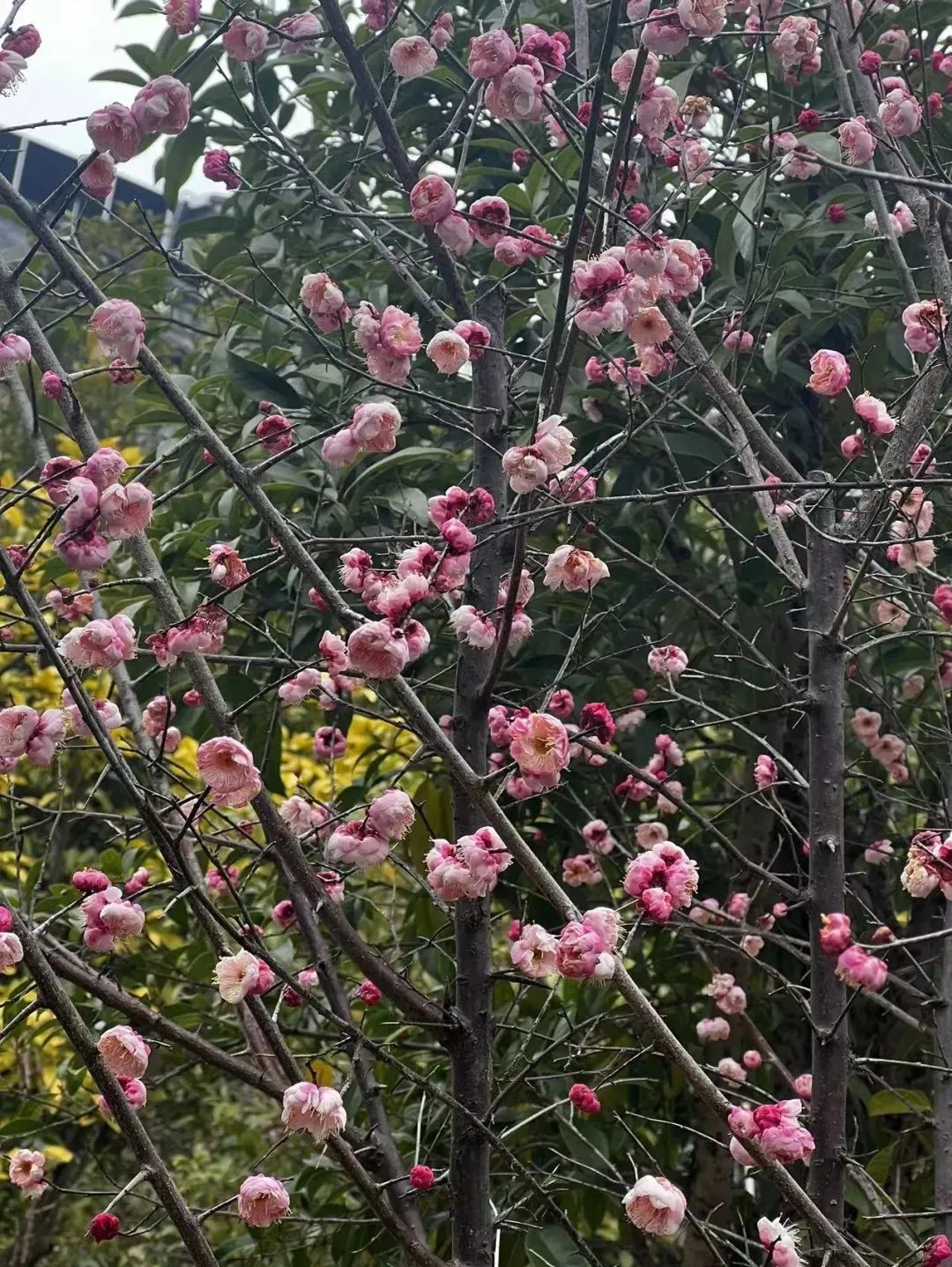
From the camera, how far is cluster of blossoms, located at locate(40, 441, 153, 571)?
103 centimetres

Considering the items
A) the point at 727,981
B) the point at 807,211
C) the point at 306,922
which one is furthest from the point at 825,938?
the point at 807,211

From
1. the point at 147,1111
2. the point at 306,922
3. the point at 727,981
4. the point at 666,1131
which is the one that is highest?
the point at 306,922

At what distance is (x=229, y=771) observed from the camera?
1057 mm

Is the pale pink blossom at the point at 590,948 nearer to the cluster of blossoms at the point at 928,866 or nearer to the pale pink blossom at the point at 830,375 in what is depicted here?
the cluster of blossoms at the point at 928,866

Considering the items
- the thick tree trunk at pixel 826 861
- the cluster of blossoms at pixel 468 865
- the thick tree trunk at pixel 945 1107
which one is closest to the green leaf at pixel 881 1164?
the thick tree trunk at pixel 945 1107

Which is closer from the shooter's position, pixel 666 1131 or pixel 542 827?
pixel 666 1131

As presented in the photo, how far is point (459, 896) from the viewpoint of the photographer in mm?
→ 1148

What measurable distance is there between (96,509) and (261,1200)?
0.64 meters

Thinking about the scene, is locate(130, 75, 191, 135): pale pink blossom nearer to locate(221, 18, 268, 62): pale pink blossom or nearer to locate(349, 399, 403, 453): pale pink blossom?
locate(349, 399, 403, 453): pale pink blossom

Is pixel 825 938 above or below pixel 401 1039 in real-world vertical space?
above

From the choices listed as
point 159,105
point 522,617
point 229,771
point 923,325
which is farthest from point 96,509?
point 923,325

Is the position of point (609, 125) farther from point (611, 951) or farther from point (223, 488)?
point (611, 951)

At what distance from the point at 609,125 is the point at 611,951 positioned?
1.28 metres

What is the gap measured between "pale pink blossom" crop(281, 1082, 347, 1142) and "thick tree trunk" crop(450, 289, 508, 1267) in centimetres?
31
